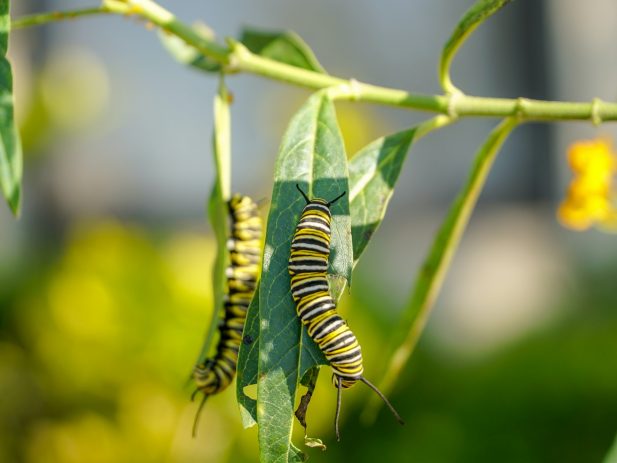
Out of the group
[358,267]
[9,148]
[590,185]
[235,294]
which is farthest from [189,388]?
[9,148]

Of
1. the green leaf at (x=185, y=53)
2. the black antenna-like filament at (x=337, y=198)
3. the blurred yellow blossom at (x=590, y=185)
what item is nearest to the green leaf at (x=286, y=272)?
the black antenna-like filament at (x=337, y=198)

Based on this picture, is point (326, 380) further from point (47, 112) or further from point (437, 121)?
point (47, 112)

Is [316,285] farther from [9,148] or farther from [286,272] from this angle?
[9,148]

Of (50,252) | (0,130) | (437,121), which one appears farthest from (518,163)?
(0,130)

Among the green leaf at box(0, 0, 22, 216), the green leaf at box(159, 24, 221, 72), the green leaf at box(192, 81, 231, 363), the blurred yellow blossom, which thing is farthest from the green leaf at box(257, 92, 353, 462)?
the blurred yellow blossom

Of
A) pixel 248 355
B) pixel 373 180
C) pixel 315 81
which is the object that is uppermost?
pixel 315 81

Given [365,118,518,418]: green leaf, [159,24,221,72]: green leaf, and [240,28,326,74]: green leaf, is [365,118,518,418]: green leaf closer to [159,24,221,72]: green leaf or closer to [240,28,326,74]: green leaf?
[240,28,326,74]: green leaf

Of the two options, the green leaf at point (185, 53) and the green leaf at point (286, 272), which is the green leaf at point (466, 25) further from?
the green leaf at point (185, 53)
